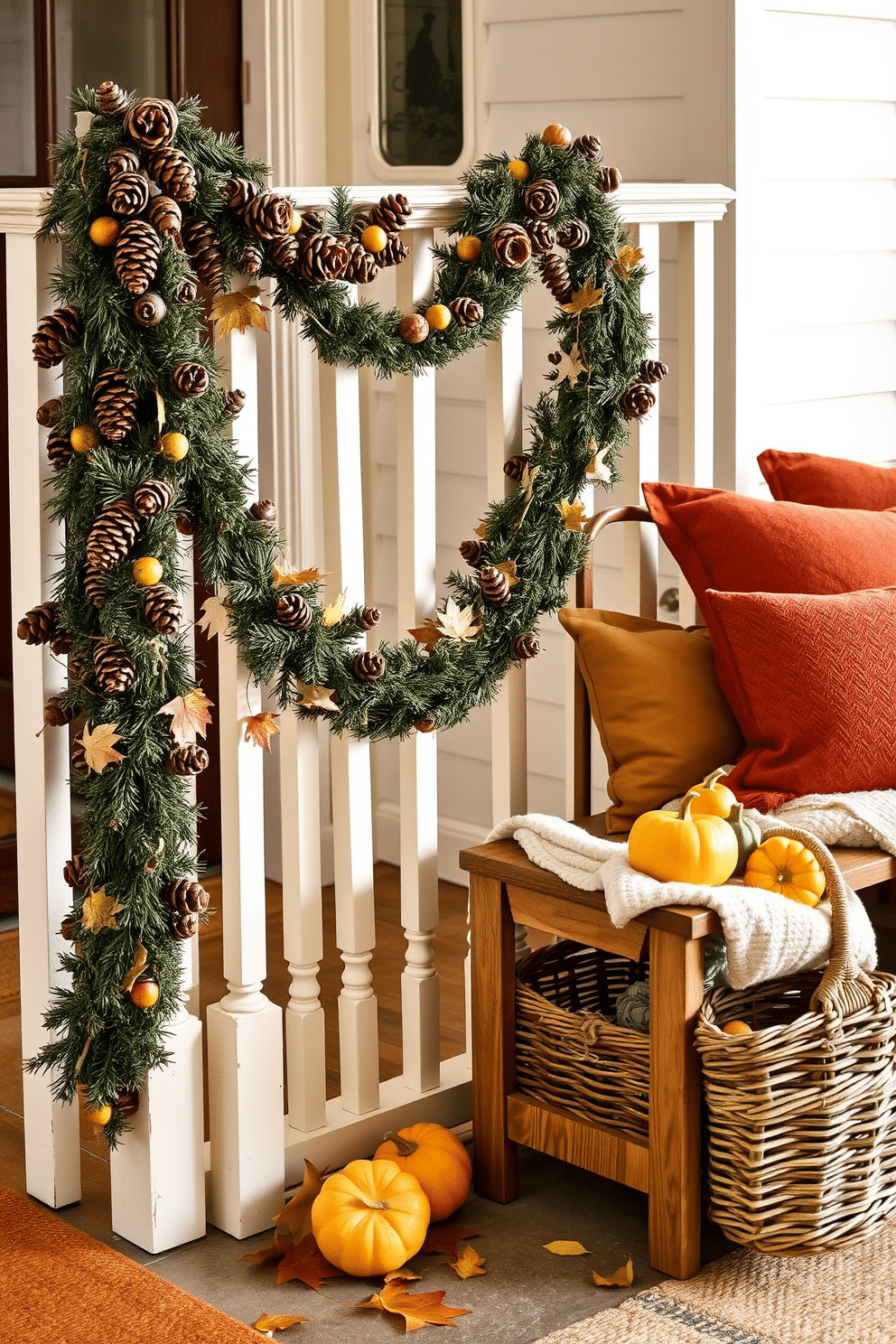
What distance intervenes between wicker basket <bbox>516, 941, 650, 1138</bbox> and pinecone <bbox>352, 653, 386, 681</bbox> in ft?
1.53

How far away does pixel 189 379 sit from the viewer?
6.10ft

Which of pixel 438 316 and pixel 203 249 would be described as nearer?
pixel 203 249

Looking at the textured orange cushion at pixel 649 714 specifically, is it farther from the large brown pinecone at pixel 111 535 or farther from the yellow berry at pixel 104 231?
the yellow berry at pixel 104 231

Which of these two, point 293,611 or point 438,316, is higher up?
point 438,316

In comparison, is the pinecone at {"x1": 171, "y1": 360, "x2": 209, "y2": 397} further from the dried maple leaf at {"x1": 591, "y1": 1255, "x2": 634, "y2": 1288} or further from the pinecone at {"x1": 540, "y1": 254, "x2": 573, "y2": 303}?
the dried maple leaf at {"x1": 591, "y1": 1255, "x2": 634, "y2": 1288}

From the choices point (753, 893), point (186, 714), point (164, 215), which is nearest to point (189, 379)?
point (164, 215)

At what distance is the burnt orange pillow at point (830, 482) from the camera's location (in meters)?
2.58

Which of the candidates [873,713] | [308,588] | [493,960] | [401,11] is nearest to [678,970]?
[493,960]

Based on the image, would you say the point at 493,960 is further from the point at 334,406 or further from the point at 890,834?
the point at 334,406

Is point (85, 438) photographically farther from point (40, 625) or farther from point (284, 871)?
point (284, 871)

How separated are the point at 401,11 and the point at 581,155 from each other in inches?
48.3

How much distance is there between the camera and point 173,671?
6.37 ft

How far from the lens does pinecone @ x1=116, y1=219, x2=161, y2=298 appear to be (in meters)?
1.80

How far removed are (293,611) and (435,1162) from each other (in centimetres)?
76
